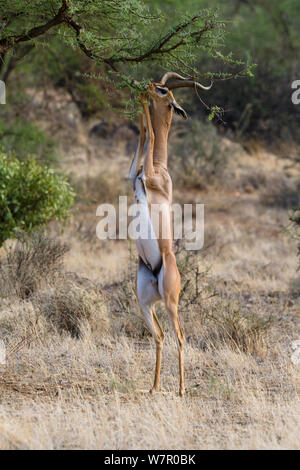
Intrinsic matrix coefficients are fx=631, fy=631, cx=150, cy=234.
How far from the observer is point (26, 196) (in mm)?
10000

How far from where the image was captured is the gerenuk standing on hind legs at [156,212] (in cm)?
512

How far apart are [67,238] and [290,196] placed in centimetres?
670

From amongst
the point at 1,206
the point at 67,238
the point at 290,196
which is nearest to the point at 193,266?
the point at 1,206

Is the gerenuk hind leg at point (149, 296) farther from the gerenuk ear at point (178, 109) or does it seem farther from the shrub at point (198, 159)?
the shrub at point (198, 159)

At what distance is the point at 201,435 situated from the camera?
4547 mm

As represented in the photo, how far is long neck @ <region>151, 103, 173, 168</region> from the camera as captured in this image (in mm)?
5242

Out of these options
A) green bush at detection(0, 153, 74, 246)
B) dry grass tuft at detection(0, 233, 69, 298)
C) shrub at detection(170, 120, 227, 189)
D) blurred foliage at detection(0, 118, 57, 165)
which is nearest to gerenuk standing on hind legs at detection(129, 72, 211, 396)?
dry grass tuft at detection(0, 233, 69, 298)

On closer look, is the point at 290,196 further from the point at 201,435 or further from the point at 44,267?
the point at 201,435

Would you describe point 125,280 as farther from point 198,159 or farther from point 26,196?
point 198,159

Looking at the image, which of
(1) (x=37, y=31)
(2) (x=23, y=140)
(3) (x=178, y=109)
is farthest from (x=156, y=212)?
(2) (x=23, y=140)

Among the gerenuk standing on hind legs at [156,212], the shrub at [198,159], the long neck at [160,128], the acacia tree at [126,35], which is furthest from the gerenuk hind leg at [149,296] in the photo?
the shrub at [198,159]

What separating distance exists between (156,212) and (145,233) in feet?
0.65

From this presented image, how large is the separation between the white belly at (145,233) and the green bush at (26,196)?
16.0 ft
